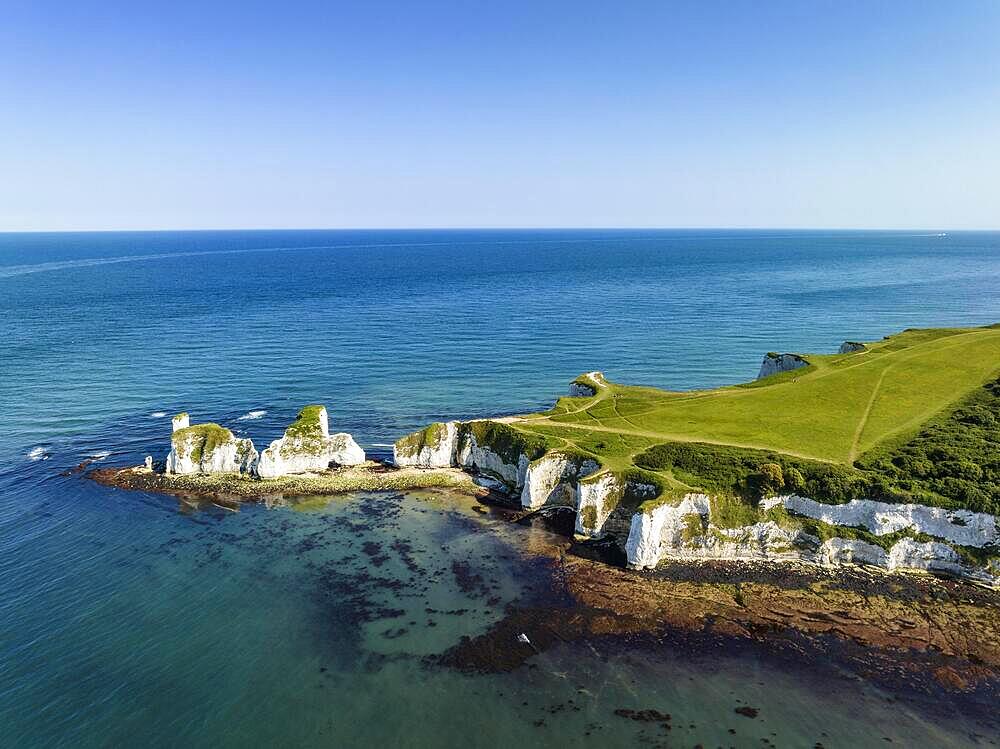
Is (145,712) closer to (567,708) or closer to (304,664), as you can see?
(304,664)

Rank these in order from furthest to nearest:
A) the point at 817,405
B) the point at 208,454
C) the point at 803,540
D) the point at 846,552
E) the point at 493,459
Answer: the point at 817,405
the point at 208,454
the point at 493,459
the point at 803,540
the point at 846,552

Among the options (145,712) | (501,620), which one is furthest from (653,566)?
(145,712)

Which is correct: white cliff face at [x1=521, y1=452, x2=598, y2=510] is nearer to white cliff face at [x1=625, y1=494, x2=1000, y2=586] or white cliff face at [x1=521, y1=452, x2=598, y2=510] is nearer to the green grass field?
the green grass field

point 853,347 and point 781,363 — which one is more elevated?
point 853,347

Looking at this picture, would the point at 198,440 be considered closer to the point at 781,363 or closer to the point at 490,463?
the point at 490,463

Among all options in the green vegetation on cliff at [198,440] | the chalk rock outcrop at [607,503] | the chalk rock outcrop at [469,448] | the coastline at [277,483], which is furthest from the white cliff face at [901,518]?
the green vegetation on cliff at [198,440]

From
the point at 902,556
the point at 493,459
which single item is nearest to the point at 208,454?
the point at 493,459

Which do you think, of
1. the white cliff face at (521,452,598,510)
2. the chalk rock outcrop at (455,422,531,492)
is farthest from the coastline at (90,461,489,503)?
the white cliff face at (521,452,598,510)
